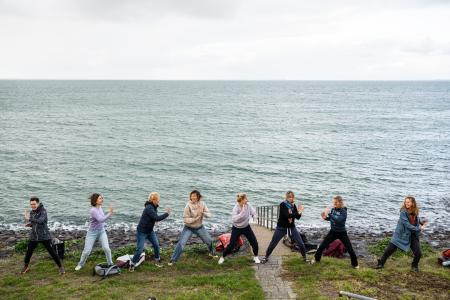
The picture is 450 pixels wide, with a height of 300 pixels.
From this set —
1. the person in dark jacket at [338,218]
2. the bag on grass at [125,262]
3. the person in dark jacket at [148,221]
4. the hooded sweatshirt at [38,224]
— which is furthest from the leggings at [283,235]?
the hooded sweatshirt at [38,224]

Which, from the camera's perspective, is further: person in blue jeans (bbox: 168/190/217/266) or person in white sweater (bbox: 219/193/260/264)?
person in blue jeans (bbox: 168/190/217/266)

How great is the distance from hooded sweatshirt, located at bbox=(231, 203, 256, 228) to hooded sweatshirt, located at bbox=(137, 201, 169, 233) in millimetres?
1925

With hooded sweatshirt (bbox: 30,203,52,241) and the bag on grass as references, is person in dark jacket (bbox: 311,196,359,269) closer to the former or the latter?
the bag on grass

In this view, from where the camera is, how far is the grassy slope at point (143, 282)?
10.0 metres

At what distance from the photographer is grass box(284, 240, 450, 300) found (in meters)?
9.98

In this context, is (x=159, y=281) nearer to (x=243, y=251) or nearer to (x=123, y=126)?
(x=243, y=251)

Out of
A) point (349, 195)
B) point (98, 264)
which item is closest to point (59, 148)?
point (349, 195)

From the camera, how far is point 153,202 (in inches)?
451

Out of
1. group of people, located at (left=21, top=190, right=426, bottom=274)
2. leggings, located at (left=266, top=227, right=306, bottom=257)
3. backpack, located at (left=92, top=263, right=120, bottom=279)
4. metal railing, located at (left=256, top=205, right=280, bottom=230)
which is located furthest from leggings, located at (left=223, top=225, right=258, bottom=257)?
backpack, located at (left=92, top=263, right=120, bottom=279)

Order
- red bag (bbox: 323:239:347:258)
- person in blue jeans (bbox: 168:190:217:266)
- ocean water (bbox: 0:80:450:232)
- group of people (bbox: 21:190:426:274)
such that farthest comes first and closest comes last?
ocean water (bbox: 0:80:450:232) → red bag (bbox: 323:239:347:258) → person in blue jeans (bbox: 168:190:217:266) → group of people (bbox: 21:190:426:274)

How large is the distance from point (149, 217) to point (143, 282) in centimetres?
168

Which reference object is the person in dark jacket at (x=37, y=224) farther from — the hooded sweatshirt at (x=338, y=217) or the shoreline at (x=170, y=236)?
the hooded sweatshirt at (x=338, y=217)

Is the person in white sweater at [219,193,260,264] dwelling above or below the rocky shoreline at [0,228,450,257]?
above

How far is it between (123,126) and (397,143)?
4373 cm
